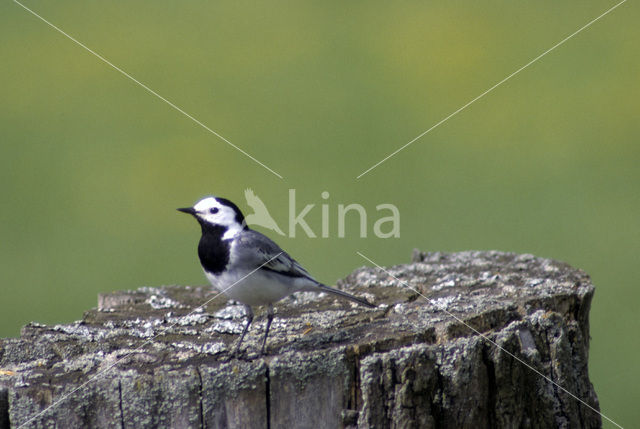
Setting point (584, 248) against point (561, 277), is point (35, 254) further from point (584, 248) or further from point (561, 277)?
point (561, 277)

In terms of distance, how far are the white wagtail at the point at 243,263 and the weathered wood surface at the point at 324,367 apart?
0.21 metres

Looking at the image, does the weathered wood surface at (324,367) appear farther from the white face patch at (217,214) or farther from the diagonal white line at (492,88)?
the diagonal white line at (492,88)

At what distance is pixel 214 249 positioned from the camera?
493 centimetres

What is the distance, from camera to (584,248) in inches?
409

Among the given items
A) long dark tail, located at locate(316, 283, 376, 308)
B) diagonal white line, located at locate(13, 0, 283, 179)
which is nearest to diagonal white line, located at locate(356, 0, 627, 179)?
diagonal white line, located at locate(13, 0, 283, 179)

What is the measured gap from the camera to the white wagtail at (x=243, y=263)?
15.8 feet

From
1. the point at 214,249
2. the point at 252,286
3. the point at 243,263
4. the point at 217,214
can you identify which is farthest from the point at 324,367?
the point at 217,214

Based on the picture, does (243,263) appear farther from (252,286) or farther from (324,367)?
(324,367)

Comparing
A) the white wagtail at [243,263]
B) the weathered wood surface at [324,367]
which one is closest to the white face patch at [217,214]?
the white wagtail at [243,263]

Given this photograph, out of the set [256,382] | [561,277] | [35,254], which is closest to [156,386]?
[256,382]

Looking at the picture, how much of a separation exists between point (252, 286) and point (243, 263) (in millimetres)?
148

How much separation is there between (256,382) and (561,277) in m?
2.28

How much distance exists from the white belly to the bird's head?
0.32 metres

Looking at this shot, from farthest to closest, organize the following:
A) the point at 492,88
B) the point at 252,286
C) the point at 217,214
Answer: the point at 492,88 < the point at 217,214 < the point at 252,286
